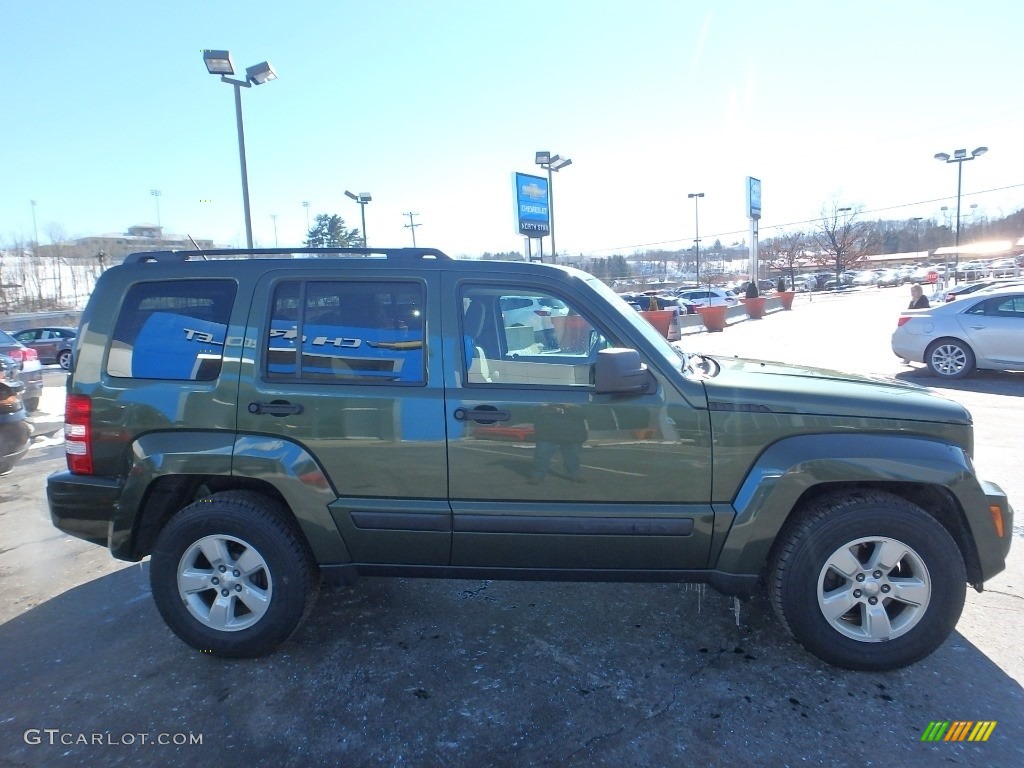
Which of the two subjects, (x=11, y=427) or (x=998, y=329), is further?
(x=998, y=329)

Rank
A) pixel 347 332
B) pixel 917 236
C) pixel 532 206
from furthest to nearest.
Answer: pixel 917 236, pixel 532 206, pixel 347 332

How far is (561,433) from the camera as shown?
3.02 metres

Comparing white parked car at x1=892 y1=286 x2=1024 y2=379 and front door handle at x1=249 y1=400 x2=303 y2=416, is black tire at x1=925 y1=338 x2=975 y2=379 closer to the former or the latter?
white parked car at x1=892 y1=286 x2=1024 y2=379

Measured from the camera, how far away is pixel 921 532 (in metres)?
2.91

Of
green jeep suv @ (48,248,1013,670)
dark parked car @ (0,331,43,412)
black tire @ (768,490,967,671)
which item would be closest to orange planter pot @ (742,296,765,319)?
dark parked car @ (0,331,43,412)

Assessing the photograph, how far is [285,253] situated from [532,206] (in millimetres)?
17449

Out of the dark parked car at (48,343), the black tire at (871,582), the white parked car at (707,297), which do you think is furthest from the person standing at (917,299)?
the dark parked car at (48,343)

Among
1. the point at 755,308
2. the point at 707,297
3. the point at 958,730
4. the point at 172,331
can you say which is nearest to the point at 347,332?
the point at 172,331

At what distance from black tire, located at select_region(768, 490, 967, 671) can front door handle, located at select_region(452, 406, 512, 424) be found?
1462 millimetres

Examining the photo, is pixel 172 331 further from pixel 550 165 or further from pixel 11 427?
pixel 550 165

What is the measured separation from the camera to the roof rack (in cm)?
328

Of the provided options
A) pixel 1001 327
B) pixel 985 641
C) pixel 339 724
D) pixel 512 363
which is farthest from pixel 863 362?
pixel 339 724

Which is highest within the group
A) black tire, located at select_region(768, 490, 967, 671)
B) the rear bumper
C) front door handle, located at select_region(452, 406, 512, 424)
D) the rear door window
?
the rear door window

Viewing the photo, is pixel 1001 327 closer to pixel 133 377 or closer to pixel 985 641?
pixel 985 641
